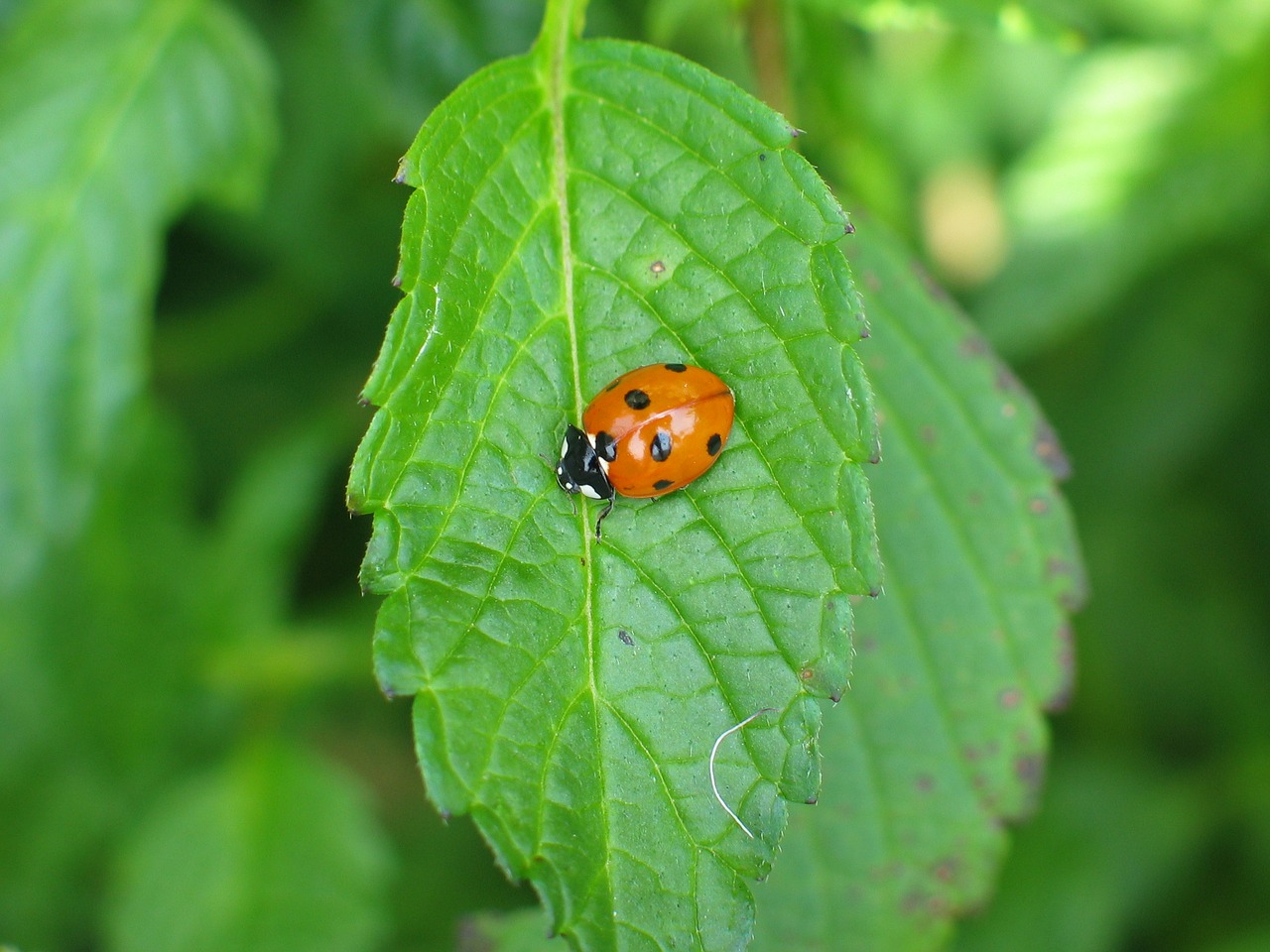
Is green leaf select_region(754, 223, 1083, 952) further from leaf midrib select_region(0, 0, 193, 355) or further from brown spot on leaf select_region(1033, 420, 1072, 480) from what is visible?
leaf midrib select_region(0, 0, 193, 355)

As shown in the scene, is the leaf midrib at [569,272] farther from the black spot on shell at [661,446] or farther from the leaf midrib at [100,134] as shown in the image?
the leaf midrib at [100,134]

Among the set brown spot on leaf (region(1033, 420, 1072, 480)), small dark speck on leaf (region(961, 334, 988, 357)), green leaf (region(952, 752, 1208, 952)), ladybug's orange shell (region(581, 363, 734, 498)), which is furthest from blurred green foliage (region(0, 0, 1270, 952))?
ladybug's orange shell (region(581, 363, 734, 498))

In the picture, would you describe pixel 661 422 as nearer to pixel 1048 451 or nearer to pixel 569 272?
pixel 569 272

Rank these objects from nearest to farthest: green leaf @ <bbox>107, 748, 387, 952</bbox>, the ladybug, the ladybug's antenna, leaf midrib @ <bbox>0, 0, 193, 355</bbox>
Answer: the ladybug's antenna → the ladybug → leaf midrib @ <bbox>0, 0, 193, 355</bbox> → green leaf @ <bbox>107, 748, 387, 952</bbox>

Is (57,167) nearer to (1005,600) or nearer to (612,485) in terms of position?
(612,485)

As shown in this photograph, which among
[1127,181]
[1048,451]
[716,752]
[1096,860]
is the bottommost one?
[1096,860]

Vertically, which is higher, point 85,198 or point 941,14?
point 85,198

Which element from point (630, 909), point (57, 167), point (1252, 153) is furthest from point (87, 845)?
point (1252, 153)

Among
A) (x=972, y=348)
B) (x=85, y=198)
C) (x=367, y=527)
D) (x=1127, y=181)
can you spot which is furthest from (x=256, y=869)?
(x=1127, y=181)
